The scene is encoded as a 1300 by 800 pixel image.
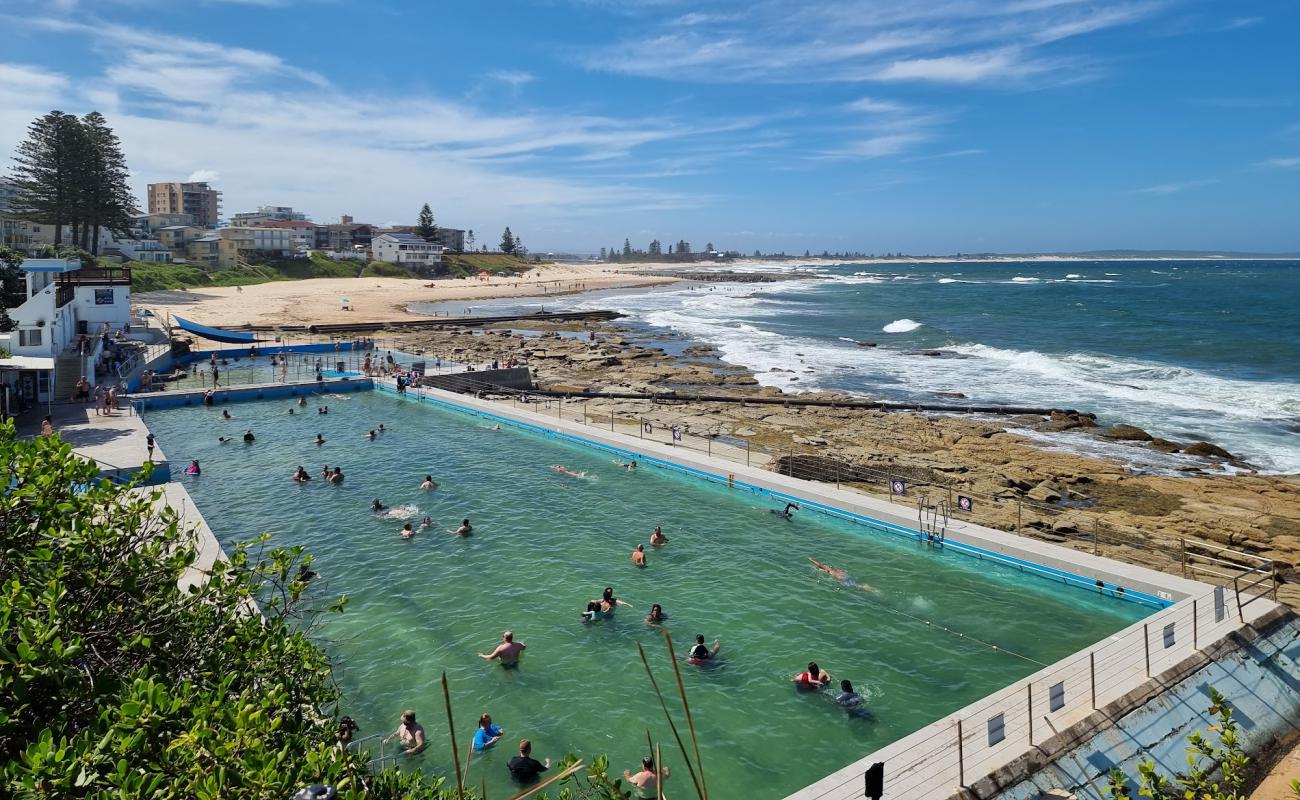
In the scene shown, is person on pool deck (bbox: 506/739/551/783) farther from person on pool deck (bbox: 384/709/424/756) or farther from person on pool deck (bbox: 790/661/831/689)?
person on pool deck (bbox: 790/661/831/689)

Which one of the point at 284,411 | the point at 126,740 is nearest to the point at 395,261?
the point at 284,411

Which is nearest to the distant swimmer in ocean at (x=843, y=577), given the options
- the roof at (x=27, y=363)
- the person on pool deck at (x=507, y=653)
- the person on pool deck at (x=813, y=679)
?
the person on pool deck at (x=813, y=679)

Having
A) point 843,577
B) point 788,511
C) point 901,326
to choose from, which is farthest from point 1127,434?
point 901,326

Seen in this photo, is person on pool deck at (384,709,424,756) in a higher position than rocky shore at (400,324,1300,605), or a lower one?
lower

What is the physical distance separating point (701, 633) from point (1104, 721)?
6318 millimetres

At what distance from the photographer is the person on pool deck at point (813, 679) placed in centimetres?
1219

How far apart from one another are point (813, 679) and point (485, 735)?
507 centimetres

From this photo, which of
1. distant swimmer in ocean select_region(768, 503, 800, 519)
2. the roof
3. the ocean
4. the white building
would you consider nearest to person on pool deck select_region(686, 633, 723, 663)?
distant swimmer in ocean select_region(768, 503, 800, 519)

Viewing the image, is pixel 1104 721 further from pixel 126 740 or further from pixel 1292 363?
pixel 1292 363

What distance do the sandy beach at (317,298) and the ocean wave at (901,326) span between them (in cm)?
4496

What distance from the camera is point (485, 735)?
35.3ft

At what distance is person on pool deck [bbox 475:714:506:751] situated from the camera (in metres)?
10.7

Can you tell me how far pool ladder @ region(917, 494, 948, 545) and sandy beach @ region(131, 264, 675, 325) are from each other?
54.1 m

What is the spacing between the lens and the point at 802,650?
13.5 metres
